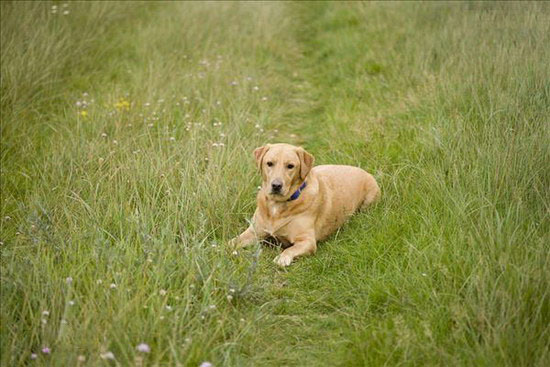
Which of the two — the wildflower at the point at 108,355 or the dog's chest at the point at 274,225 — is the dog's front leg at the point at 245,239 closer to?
the dog's chest at the point at 274,225

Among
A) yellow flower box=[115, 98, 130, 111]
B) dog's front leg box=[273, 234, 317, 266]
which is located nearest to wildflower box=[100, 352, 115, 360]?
dog's front leg box=[273, 234, 317, 266]

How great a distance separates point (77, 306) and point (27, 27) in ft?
18.5

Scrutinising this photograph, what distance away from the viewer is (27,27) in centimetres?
744

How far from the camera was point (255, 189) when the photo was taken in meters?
5.36

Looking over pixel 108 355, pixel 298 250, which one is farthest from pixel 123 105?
pixel 108 355

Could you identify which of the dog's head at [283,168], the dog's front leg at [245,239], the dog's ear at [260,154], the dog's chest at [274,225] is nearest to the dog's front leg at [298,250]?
the dog's chest at [274,225]

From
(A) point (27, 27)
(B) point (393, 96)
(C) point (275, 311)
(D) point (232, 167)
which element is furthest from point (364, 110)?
(A) point (27, 27)

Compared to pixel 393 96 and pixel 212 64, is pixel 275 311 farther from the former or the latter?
pixel 212 64

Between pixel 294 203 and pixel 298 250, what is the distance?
1.61 feet

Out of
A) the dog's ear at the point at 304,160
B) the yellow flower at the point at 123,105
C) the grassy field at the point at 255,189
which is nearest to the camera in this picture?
the grassy field at the point at 255,189

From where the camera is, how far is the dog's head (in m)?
4.59

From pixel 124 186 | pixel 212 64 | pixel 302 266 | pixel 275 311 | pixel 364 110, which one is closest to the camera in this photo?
pixel 275 311

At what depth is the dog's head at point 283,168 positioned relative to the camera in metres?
4.59

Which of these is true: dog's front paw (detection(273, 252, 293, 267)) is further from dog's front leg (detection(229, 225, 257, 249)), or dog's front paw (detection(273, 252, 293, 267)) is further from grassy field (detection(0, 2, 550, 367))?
dog's front leg (detection(229, 225, 257, 249))
